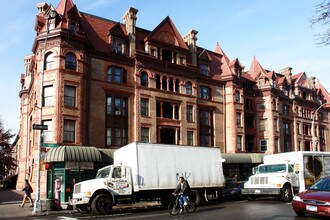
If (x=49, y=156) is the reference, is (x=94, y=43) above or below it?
above

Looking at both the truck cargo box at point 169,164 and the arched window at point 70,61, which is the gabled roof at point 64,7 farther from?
the truck cargo box at point 169,164

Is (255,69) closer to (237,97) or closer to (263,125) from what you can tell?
(263,125)

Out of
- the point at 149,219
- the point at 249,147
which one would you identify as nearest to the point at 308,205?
the point at 149,219

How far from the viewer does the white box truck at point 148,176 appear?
57.4 ft

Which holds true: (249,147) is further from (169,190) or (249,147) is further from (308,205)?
(308,205)

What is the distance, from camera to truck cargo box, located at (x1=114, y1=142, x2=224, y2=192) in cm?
1873

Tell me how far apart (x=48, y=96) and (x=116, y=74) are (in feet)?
22.4

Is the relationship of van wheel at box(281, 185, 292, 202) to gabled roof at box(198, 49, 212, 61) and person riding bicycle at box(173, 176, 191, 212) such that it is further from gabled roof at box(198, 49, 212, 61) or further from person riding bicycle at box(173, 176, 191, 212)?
gabled roof at box(198, 49, 212, 61)

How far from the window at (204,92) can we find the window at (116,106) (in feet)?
32.5

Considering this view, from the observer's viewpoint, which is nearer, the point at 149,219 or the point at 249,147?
the point at 149,219

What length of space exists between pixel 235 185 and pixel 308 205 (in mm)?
14348

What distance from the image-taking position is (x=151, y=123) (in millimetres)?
33469

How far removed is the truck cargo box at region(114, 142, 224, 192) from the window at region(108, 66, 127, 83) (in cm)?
1306

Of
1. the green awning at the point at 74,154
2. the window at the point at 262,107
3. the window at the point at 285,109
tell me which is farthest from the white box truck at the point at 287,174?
the window at the point at 285,109
